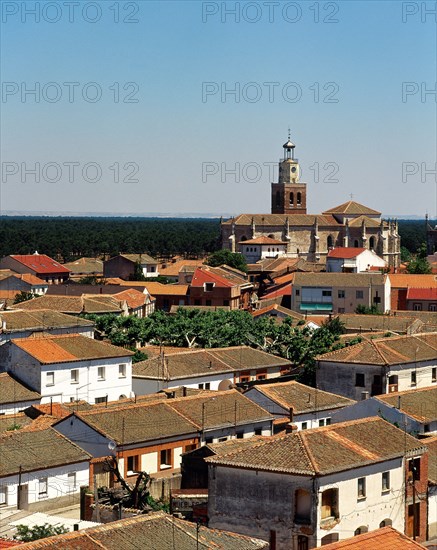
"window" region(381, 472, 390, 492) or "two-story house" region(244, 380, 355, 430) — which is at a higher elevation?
"window" region(381, 472, 390, 492)

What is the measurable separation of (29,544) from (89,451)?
13052mm

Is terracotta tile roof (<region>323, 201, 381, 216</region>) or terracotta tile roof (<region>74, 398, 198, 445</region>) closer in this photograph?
terracotta tile roof (<region>74, 398, 198, 445</region>)

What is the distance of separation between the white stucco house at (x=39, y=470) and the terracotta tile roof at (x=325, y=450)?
5002mm

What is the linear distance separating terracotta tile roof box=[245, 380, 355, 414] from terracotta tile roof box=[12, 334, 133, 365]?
696 cm

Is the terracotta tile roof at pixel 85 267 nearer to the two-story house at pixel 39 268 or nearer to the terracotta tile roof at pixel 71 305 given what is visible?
the two-story house at pixel 39 268

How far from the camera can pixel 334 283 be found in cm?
7875

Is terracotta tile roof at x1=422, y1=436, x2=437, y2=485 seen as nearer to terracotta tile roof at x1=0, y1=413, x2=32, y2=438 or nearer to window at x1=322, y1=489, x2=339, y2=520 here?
window at x1=322, y1=489, x2=339, y2=520

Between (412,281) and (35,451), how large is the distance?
187ft

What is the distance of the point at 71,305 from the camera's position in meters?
62.7

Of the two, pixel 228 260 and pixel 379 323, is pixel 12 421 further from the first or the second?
pixel 228 260

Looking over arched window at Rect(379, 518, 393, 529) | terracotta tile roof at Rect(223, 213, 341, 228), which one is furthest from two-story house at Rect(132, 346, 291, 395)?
terracotta tile roof at Rect(223, 213, 341, 228)

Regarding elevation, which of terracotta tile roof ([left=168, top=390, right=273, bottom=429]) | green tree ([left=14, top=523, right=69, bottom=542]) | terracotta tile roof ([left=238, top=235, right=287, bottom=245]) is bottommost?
terracotta tile roof ([left=168, top=390, right=273, bottom=429])

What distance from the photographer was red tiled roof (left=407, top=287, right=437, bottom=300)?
3073 inches

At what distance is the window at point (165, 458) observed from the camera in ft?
103
